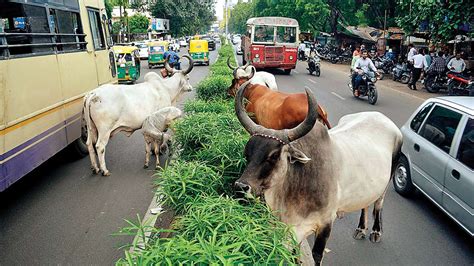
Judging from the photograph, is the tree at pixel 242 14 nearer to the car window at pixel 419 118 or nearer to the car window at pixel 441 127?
the car window at pixel 419 118

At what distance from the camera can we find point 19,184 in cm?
635

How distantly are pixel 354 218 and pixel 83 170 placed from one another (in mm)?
4729

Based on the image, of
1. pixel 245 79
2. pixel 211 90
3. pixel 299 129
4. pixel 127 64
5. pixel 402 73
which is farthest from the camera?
pixel 402 73

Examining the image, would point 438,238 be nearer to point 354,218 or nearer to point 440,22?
point 354,218

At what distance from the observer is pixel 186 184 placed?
129 inches

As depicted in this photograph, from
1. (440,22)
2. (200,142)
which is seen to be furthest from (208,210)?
(440,22)

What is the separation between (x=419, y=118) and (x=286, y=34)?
50.0ft

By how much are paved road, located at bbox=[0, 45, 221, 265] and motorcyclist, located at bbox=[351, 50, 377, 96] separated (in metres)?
8.68

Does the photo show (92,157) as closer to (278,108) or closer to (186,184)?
(278,108)

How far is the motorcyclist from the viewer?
13039mm

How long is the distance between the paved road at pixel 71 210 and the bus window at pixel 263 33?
13.6 meters

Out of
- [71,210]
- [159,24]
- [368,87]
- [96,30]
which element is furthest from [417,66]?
[159,24]

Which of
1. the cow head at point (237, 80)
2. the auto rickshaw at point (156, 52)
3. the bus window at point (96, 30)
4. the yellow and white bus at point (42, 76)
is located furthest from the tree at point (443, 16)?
the auto rickshaw at point (156, 52)

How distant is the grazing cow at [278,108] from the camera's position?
5512 millimetres
